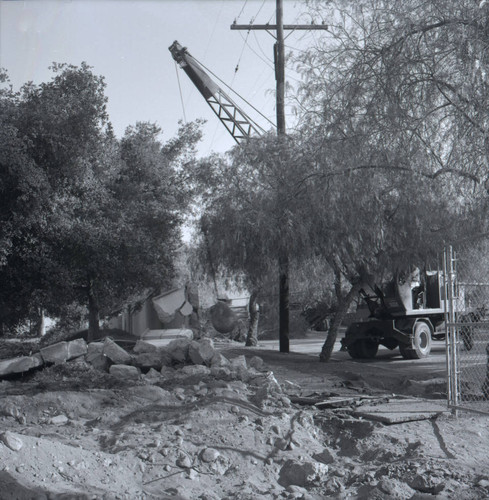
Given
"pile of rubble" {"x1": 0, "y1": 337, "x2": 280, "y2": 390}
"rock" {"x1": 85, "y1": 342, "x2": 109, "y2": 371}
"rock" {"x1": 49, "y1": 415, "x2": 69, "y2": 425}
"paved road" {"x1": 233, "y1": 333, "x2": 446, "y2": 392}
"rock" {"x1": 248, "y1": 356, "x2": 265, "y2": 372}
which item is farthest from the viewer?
"paved road" {"x1": 233, "y1": 333, "x2": 446, "y2": 392}

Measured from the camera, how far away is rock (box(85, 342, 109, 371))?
12680mm

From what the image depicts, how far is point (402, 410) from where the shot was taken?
9.33 m

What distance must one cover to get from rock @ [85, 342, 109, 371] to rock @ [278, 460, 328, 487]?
21.4 feet

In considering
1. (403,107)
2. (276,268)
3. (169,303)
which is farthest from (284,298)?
(403,107)

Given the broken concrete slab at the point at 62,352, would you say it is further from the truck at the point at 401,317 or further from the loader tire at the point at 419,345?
the loader tire at the point at 419,345

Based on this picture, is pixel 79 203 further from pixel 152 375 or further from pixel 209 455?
pixel 209 455

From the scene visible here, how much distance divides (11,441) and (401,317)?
14.3 meters

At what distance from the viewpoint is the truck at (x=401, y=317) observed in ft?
60.1

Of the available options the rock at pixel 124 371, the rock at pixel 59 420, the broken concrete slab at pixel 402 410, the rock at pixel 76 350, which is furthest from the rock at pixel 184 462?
the rock at pixel 76 350

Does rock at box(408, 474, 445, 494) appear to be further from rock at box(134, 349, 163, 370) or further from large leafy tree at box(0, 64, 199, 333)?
large leafy tree at box(0, 64, 199, 333)

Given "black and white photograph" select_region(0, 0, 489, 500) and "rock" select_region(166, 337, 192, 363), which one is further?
"rock" select_region(166, 337, 192, 363)

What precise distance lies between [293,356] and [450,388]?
331 inches

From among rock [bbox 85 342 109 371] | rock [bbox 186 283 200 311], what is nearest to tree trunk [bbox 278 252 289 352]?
rock [bbox 85 342 109 371]

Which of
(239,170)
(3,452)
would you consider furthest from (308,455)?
(239,170)
